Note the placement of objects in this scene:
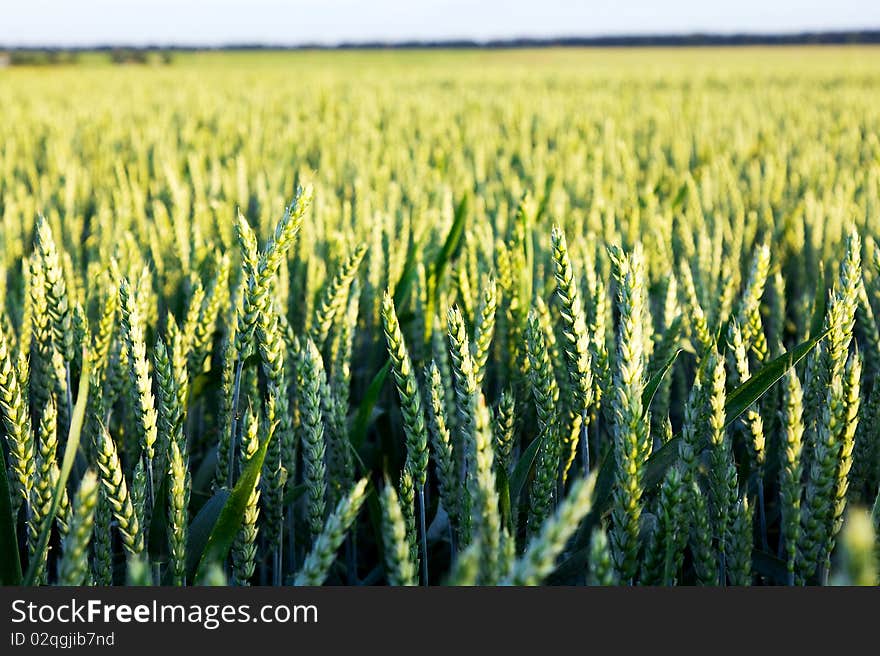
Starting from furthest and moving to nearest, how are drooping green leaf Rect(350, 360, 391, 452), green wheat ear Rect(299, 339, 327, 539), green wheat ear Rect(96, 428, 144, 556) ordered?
1. drooping green leaf Rect(350, 360, 391, 452)
2. green wheat ear Rect(299, 339, 327, 539)
3. green wheat ear Rect(96, 428, 144, 556)

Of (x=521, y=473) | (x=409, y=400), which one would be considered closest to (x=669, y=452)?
(x=521, y=473)

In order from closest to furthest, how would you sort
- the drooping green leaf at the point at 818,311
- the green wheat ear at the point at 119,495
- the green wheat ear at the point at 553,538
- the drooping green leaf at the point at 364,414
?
the green wheat ear at the point at 553,538 → the green wheat ear at the point at 119,495 → the drooping green leaf at the point at 364,414 → the drooping green leaf at the point at 818,311

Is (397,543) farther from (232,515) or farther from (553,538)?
(232,515)

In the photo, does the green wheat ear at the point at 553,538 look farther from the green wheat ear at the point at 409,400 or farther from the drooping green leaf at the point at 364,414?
the drooping green leaf at the point at 364,414

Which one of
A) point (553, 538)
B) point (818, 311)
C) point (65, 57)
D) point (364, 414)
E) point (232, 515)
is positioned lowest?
point (553, 538)

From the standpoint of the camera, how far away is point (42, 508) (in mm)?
699

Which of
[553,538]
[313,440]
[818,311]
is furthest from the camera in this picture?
[818,311]

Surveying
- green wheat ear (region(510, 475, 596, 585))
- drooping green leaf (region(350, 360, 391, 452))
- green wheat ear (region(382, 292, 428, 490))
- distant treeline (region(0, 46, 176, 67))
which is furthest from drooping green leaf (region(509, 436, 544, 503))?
distant treeline (region(0, 46, 176, 67))

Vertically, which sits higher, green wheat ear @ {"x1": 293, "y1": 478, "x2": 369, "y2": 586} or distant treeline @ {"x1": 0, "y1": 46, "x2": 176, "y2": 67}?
distant treeline @ {"x1": 0, "y1": 46, "x2": 176, "y2": 67}

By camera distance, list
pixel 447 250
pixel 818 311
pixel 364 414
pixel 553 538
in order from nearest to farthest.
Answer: pixel 553 538 → pixel 364 414 → pixel 818 311 → pixel 447 250

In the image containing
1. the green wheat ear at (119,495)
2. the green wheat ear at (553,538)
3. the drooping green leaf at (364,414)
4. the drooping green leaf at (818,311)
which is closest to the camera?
the green wheat ear at (553,538)

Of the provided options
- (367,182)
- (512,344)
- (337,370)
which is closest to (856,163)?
(367,182)

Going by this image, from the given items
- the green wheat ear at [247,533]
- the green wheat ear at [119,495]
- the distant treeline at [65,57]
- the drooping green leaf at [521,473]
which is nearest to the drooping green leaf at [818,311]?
the drooping green leaf at [521,473]

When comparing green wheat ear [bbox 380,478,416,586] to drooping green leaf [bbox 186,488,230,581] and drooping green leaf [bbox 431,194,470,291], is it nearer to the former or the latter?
drooping green leaf [bbox 186,488,230,581]
